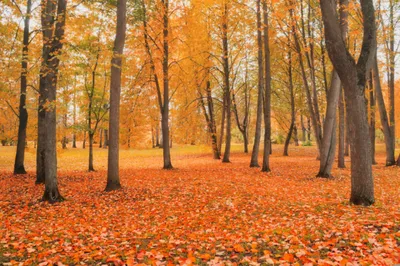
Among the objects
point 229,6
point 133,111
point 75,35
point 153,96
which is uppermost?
point 229,6

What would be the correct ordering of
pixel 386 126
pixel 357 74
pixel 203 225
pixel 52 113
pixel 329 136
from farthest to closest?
pixel 386 126, pixel 329 136, pixel 52 113, pixel 357 74, pixel 203 225

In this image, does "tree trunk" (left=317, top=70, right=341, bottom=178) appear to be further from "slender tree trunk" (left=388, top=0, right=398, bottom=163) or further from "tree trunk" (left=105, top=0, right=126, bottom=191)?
"tree trunk" (left=105, top=0, right=126, bottom=191)

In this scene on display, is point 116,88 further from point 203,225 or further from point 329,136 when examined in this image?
point 329,136

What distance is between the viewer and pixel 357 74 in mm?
6797

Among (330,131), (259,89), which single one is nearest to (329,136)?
(330,131)

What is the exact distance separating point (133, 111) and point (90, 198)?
27.6 ft

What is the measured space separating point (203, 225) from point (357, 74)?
4.95m

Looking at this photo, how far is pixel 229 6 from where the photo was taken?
61.6 feet

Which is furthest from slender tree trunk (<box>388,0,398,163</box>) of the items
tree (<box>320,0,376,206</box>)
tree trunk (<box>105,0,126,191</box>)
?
tree trunk (<box>105,0,126,191</box>)

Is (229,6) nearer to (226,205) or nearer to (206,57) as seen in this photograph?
(206,57)

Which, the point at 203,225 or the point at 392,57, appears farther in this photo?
the point at 392,57

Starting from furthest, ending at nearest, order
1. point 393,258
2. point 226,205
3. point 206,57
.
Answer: point 206,57, point 226,205, point 393,258

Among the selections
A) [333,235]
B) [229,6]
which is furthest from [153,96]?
[333,235]

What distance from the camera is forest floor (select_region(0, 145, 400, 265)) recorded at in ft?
14.9
